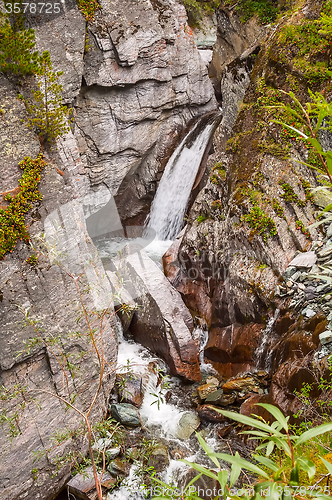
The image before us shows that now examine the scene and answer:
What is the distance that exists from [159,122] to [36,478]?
1109cm

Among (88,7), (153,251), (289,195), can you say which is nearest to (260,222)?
(289,195)

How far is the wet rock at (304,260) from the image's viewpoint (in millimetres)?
6902

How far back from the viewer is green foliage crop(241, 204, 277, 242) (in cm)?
793

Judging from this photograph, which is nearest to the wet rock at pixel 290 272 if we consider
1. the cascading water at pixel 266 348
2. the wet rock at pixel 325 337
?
the cascading water at pixel 266 348

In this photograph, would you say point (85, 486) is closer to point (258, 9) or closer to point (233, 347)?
point (233, 347)

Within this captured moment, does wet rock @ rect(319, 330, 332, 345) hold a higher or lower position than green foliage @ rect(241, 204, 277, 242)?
lower

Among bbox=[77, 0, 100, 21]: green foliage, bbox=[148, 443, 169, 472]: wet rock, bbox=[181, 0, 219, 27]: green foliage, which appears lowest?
bbox=[148, 443, 169, 472]: wet rock

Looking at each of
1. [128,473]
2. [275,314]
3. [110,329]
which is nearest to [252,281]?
[275,314]

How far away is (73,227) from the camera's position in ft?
23.8

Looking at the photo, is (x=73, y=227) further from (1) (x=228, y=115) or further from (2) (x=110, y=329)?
(1) (x=228, y=115)

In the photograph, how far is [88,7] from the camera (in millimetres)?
10266

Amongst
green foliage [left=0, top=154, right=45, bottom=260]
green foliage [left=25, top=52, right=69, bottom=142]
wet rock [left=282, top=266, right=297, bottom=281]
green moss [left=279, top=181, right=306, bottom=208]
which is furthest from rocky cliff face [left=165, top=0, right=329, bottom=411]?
green foliage [left=0, top=154, right=45, bottom=260]

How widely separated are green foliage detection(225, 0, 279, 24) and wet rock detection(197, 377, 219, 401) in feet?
35.9

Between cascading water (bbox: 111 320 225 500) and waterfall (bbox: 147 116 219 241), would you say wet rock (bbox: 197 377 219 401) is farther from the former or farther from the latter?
waterfall (bbox: 147 116 219 241)
